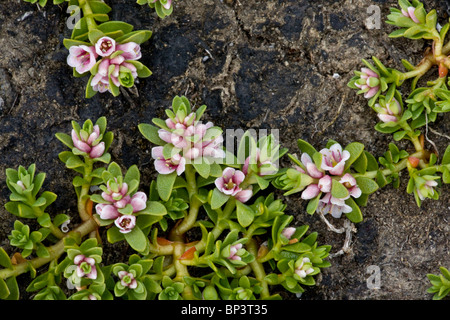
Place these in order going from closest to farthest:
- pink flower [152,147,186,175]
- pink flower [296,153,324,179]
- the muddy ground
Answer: pink flower [152,147,186,175], pink flower [296,153,324,179], the muddy ground

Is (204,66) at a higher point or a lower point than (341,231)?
higher

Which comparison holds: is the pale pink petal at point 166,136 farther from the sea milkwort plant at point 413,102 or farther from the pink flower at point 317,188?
the sea milkwort plant at point 413,102

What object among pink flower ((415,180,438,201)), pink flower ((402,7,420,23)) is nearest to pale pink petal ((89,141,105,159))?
pink flower ((415,180,438,201))

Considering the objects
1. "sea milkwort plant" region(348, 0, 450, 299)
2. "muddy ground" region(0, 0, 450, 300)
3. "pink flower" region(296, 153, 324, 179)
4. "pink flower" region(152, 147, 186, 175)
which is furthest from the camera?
"muddy ground" region(0, 0, 450, 300)

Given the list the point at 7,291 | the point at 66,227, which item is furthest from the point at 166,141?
the point at 7,291

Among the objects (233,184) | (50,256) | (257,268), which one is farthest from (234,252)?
(50,256)

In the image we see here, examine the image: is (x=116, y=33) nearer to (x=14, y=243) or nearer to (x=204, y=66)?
(x=204, y=66)

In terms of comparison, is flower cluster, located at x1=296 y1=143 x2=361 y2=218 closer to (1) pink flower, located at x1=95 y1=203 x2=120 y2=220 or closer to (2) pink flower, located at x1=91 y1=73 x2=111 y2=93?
(1) pink flower, located at x1=95 y1=203 x2=120 y2=220
